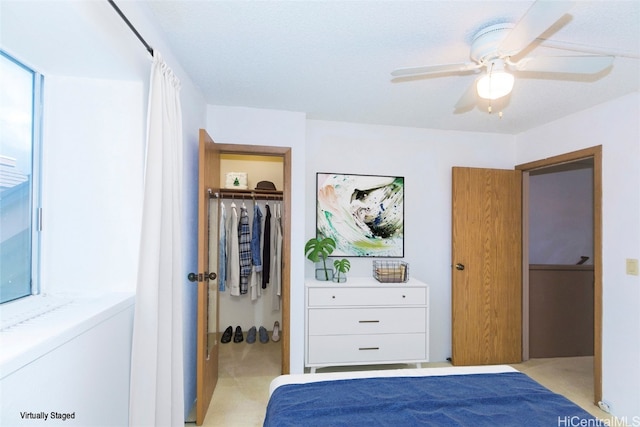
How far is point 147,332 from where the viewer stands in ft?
4.25

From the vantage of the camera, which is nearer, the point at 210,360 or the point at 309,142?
the point at 210,360

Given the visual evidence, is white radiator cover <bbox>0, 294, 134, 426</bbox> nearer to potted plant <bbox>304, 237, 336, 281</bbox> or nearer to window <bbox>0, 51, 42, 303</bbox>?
window <bbox>0, 51, 42, 303</bbox>

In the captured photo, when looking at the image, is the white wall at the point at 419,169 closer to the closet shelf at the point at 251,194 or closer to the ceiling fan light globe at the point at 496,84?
the closet shelf at the point at 251,194

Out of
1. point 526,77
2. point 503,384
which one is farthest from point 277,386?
point 526,77

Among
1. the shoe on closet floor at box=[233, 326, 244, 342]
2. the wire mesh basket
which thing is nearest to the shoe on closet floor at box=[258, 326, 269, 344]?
the shoe on closet floor at box=[233, 326, 244, 342]

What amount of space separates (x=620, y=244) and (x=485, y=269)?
1018 mm

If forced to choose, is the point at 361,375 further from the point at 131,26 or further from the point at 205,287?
the point at 131,26

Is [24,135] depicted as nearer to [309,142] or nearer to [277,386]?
A: [277,386]

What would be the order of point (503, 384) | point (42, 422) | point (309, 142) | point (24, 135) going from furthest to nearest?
1. point (309, 142)
2. point (503, 384)
3. point (24, 135)
4. point (42, 422)

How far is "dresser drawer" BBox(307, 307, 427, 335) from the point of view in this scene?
2.54m

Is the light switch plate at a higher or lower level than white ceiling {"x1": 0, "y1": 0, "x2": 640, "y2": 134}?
lower

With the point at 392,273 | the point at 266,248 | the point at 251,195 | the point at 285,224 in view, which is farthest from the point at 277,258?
the point at 392,273

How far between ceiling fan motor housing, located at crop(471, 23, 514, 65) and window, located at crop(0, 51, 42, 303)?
6.66ft

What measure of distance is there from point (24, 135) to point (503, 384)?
8.02 ft
